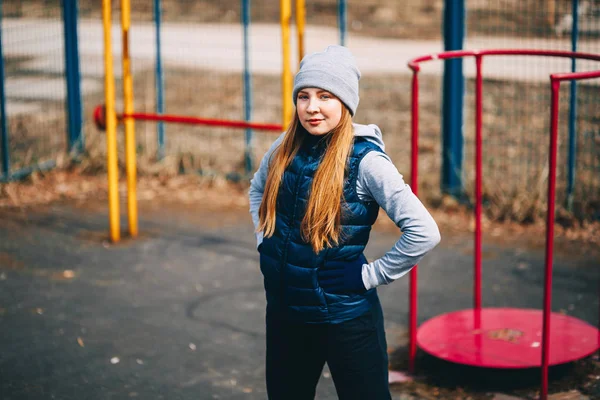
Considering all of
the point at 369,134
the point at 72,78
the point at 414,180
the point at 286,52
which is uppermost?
the point at 286,52

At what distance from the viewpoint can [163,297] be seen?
5.53 meters

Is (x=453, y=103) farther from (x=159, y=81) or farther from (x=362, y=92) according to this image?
(x=362, y=92)

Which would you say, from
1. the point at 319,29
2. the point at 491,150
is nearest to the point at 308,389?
the point at 491,150

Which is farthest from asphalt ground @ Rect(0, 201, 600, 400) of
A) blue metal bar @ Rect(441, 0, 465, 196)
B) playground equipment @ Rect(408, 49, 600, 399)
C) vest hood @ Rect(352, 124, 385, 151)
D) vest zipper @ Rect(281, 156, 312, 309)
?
vest hood @ Rect(352, 124, 385, 151)

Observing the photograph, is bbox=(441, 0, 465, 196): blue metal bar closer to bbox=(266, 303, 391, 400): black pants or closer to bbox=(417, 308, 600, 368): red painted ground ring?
bbox=(417, 308, 600, 368): red painted ground ring

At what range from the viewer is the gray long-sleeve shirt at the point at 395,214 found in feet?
9.38

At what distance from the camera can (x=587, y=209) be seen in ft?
22.5

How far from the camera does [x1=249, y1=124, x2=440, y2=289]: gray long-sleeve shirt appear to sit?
2.86 metres

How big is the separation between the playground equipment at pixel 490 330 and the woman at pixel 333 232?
1.16m

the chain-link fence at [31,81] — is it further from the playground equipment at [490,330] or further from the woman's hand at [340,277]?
the woman's hand at [340,277]

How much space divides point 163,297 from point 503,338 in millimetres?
2113

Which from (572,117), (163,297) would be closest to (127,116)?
(163,297)

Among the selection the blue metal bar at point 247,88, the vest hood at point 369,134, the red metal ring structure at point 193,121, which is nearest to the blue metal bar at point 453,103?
the blue metal bar at point 247,88

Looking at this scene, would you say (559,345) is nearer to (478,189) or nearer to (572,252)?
(478,189)
